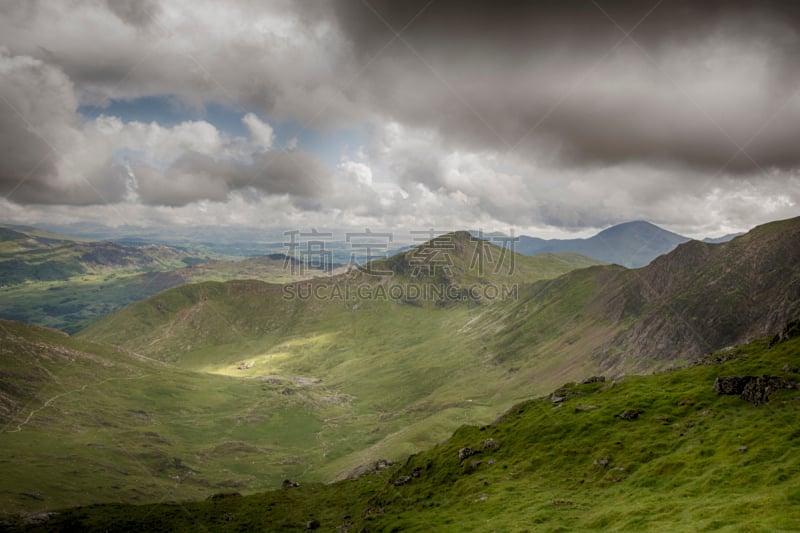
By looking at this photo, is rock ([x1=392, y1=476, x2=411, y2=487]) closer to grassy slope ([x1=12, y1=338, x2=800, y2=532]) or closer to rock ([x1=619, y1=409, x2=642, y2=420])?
grassy slope ([x1=12, y1=338, x2=800, y2=532])

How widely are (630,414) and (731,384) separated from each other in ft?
52.8

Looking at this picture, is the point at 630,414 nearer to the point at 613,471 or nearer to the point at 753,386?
the point at 613,471

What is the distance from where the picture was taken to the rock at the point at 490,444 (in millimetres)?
87469

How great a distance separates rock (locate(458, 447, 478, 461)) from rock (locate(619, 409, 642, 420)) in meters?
31.0

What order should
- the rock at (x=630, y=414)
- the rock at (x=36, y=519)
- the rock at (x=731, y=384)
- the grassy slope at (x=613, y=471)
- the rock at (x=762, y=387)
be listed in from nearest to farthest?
the grassy slope at (x=613, y=471), the rock at (x=762, y=387), the rock at (x=731, y=384), the rock at (x=630, y=414), the rock at (x=36, y=519)

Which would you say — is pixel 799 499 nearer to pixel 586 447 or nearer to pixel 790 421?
pixel 790 421

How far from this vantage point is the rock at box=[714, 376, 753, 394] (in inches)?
2630

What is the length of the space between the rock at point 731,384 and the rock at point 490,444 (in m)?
40.7

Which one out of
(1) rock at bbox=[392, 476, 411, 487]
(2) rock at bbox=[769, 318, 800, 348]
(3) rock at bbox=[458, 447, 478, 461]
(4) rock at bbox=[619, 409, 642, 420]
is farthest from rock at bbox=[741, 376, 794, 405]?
(1) rock at bbox=[392, 476, 411, 487]

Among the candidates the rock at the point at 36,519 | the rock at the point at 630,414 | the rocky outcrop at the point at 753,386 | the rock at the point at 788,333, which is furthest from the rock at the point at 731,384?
the rock at the point at 36,519

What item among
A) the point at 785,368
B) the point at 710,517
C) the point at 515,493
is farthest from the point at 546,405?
the point at 710,517

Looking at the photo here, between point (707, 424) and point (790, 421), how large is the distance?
984cm

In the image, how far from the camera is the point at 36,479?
197250 mm

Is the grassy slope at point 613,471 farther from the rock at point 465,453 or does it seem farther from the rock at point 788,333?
the rock at point 788,333
